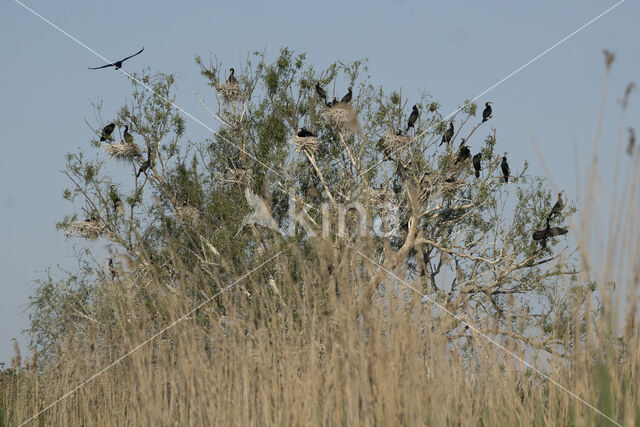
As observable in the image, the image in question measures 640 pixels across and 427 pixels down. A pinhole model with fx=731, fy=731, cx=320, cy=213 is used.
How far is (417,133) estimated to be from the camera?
637 inches

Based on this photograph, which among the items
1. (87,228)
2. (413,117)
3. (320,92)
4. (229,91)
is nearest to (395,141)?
(413,117)

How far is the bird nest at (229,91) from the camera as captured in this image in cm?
1722

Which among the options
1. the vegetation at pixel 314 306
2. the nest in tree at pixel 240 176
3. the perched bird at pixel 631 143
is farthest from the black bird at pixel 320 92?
the perched bird at pixel 631 143

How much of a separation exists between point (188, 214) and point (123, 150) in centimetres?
203

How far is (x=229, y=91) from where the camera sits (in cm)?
1722

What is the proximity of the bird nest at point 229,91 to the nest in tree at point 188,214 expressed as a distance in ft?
9.92

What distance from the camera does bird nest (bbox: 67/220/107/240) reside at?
15.8m

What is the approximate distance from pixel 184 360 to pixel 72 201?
42.1ft

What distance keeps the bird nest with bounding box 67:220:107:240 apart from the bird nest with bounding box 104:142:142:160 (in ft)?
4.99

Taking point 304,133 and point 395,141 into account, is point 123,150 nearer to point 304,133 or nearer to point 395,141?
point 304,133

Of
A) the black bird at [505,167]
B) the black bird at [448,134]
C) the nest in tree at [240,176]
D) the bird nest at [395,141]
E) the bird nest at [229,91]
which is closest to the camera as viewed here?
the black bird at [505,167]

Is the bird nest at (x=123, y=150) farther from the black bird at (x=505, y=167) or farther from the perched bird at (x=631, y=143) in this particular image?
the perched bird at (x=631, y=143)

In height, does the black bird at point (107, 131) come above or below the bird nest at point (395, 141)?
above

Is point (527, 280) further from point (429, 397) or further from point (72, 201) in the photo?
point (429, 397)
